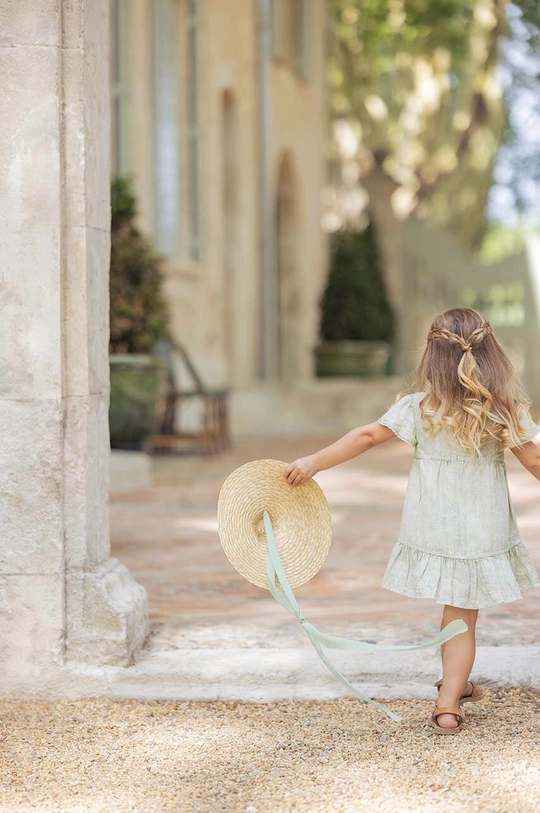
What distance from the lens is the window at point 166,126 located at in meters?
10.7

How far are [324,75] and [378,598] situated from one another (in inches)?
502

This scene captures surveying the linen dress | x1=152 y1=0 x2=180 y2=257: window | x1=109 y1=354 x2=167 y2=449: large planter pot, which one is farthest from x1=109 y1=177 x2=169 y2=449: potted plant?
the linen dress

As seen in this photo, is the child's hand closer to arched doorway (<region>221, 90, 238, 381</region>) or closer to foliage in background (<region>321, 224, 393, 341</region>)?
arched doorway (<region>221, 90, 238, 381</region>)

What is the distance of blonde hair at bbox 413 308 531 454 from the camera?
9.27 ft

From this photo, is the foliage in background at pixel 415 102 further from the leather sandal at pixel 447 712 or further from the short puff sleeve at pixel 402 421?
the leather sandal at pixel 447 712

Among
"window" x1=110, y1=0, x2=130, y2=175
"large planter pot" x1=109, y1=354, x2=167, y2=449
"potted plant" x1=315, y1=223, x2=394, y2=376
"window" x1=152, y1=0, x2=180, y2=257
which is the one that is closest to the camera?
"large planter pot" x1=109, y1=354, x2=167, y2=449

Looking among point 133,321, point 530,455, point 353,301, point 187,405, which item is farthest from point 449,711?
point 353,301

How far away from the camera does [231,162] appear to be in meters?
13.0

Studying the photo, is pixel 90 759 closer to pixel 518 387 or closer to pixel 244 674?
pixel 244 674

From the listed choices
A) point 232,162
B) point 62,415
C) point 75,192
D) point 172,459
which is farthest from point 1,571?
point 232,162

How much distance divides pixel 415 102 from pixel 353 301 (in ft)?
16.9

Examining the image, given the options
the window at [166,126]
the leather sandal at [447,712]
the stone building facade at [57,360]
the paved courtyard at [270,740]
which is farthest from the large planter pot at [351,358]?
the leather sandal at [447,712]

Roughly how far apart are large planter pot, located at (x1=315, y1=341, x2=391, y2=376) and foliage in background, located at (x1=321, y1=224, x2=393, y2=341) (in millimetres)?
176

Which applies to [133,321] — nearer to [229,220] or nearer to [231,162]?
[229,220]
